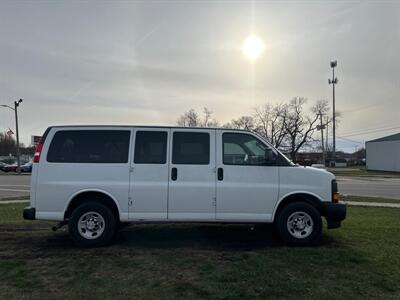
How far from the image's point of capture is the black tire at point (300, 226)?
6965 mm

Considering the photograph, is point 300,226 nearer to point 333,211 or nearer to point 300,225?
point 300,225

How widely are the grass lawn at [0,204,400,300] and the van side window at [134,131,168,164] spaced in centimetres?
149

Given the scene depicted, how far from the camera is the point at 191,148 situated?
7.19 meters

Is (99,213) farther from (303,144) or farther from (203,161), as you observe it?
(303,144)

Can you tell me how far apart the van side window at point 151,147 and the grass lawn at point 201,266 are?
58.8 inches

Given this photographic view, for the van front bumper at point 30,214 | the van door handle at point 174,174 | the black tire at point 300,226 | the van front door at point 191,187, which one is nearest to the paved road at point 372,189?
the black tire at point 300,226

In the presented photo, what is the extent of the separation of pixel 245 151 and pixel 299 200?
1.31 metres

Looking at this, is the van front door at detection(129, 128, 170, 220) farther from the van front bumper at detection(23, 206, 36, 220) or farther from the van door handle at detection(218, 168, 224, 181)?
the van front bumper at detection(23, 206, 36, 220)

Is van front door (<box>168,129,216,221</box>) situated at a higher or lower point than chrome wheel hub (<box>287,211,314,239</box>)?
higher

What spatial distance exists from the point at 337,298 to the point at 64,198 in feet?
15.2

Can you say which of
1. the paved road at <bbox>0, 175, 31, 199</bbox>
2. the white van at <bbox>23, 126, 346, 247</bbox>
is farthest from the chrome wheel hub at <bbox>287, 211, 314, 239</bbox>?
the paved road at <bbox>0, 175, 31, 199</bbox>

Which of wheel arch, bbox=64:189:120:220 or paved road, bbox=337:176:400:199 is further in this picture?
paved road, bbox=337:176:400:199

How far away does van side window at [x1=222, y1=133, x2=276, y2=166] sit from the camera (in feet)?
23.4

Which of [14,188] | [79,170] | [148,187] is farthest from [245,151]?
[14,188]
